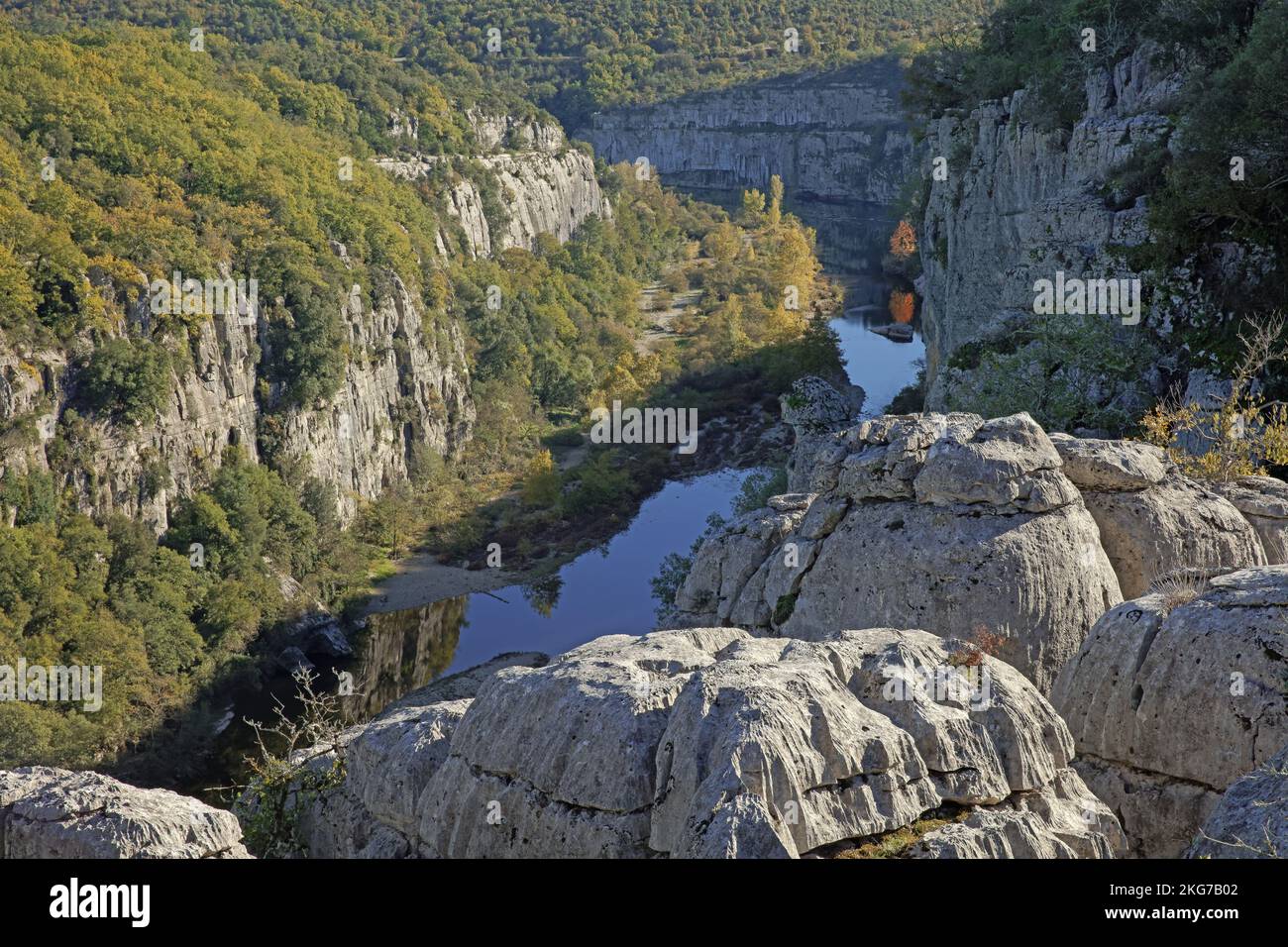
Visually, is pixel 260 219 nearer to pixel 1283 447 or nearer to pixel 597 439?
pixel 597 439

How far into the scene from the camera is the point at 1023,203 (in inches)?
1593

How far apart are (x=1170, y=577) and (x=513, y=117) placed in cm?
11387

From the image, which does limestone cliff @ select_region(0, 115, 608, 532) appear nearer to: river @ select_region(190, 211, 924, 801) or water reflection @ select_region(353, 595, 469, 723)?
water reflection @ select_region(353, 595, 469, 723)

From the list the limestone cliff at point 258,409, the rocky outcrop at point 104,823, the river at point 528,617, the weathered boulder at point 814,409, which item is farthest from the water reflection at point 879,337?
the rocky outcrop at point 104,823

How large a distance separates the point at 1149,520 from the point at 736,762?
822cm

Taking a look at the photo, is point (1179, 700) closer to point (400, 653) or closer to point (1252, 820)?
point (1252, 820)

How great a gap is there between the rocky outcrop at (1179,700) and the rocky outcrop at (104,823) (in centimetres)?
790

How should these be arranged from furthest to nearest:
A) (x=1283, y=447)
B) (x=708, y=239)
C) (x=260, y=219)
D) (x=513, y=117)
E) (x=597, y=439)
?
(x=708, y=239) → (x=513, y=117) → (x=597, y=439) → (x=260, y=219) → (x=1283, y=447)

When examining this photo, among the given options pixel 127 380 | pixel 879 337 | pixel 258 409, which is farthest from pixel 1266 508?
pixel 879 337

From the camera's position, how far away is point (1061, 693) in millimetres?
12648

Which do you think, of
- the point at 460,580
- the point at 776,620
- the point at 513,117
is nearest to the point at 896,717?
the point at 776,620

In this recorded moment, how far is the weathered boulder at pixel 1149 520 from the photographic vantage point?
15125 mm

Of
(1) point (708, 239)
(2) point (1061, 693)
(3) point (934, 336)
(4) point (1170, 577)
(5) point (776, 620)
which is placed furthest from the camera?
(1) point (708, 239)

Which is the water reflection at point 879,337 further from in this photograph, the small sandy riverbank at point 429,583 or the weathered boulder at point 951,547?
the weathered boulder at point 951,547
